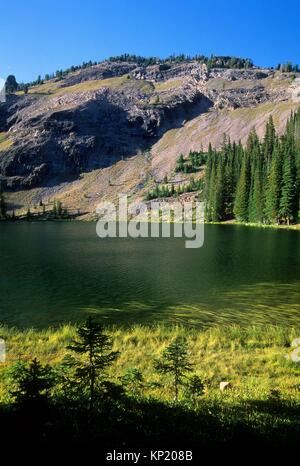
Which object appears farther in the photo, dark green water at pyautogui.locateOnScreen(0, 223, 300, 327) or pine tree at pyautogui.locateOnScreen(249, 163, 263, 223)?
pine tree at pyautogui.locateOnScreen(249, 163, 263, 223)

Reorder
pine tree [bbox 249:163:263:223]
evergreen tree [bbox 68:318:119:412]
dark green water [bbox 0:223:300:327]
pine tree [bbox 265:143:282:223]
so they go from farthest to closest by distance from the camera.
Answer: pine tree [bbox 249:163:263:223]
pine tree [bbox 265:143:282:223]
dark green water [bbox 0:223:300:327]
evergreen tree [bbox 68:318:119:412]

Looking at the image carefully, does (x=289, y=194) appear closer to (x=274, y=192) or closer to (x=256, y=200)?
(x=274, y=192)

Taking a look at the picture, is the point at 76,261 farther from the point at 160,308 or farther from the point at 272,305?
the point at 272,305

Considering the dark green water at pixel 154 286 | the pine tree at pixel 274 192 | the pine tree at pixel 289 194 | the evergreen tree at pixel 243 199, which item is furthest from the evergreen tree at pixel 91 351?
the evergreen tree at pixel 243 199

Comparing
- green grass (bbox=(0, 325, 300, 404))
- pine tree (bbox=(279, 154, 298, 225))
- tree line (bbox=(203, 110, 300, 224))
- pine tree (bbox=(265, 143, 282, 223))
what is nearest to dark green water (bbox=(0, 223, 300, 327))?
green grass (bbox=(0, 325, 300, 404))

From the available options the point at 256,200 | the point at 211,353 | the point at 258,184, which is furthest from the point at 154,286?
the point at 258,184

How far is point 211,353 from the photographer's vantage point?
64.8ft

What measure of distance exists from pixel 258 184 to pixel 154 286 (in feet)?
293

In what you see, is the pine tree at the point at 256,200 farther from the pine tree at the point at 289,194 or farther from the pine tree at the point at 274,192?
the pine tree at the point at 289,194

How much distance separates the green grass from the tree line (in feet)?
280

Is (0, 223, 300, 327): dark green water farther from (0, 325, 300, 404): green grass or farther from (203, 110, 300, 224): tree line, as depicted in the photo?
(203, 110, 300, 224): tree line

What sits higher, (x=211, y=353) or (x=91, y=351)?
(x=91, y=351)

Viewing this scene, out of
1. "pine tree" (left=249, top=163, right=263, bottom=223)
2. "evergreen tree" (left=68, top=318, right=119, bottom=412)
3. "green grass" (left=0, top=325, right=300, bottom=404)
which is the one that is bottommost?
"green grass" (left=0, top=325, right=300, bottom=404)

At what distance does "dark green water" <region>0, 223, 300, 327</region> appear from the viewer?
28.2 m
